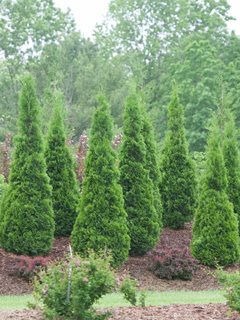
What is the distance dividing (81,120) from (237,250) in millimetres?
20814

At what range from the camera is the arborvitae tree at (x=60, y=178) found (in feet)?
48.3

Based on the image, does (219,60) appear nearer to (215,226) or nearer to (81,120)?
(81,120)

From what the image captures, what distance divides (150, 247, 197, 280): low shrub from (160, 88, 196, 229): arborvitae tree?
2.98m

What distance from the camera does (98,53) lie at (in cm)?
3850

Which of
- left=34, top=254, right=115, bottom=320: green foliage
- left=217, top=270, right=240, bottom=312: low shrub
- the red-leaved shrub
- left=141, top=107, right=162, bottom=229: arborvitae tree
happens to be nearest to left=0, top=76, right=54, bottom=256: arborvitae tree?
the red-leaved shrub

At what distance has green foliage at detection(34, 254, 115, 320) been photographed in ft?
22.9

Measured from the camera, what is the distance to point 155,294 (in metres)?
11.4

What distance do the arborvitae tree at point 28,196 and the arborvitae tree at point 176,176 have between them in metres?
3.92

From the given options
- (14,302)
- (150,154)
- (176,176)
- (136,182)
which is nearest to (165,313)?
(14,302)

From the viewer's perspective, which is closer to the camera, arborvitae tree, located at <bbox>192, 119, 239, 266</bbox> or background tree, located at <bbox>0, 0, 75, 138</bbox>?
arborvitae tree, located at <bbox>192, 119, 239, 266</bbox>

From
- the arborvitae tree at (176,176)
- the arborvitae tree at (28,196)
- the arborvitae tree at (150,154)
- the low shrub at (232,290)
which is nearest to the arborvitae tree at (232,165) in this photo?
the arborvitae tree at (176,176)

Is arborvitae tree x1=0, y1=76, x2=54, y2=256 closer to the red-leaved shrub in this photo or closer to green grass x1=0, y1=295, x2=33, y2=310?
the red-leaved shrub

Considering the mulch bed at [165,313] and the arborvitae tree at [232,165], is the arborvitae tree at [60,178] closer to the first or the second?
the arborvitae tree at [232,165]

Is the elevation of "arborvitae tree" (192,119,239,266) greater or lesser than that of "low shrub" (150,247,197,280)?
greater
